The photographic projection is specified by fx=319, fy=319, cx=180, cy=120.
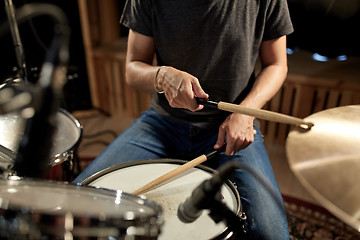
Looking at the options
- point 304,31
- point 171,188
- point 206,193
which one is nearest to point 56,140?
point 171,188

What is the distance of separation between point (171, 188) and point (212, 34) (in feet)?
1.61

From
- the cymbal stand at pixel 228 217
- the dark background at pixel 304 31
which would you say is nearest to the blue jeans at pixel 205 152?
the cymbal stand at pixel 228 217

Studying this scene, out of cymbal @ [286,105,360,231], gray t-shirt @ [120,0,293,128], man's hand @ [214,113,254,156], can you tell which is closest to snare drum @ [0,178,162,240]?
cymbal @ [286,105,360,231]

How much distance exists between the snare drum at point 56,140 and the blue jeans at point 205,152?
0.07m

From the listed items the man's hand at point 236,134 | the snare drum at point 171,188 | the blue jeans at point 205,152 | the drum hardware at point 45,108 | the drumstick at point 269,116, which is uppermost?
the drum hardware at point 45,108

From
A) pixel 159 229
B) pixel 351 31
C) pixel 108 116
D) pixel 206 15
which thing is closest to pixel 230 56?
pixel 206 15

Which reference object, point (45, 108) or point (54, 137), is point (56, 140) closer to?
point (54, 137)

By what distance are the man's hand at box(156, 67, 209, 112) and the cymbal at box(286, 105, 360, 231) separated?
0.93 feet

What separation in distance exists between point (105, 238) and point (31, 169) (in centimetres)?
18

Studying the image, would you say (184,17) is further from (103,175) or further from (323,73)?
(323,73)

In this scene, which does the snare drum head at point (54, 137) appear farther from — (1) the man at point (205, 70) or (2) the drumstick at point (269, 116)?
(2) the drumstick at point (269, 116)

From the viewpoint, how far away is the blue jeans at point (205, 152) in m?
0.79

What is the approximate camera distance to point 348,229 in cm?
138

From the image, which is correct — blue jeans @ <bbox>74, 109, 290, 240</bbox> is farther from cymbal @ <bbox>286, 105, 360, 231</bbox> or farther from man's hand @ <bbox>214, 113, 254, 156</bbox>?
cymbal @ <bbox>286, 105, 360, 231</bbox>
